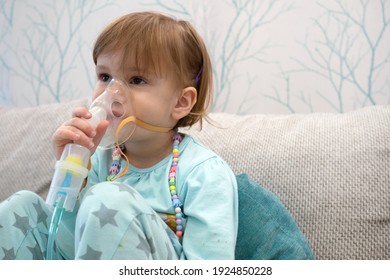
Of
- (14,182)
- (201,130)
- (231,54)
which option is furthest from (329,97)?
(14,182)

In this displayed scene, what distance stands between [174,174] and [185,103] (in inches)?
6.9

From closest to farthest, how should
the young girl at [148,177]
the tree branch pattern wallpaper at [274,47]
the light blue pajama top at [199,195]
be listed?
the young girl at [148,177] → the light blue pajama top at [199,195] → the tree branch pattern wallpaper at [274,47]

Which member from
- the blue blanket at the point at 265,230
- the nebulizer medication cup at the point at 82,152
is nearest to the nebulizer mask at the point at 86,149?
the nebulizer medication cup at the point at 82,152

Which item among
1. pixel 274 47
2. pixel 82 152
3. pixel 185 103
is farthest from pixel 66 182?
pixel 274 47

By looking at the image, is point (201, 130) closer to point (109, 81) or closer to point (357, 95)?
point (109, 81)

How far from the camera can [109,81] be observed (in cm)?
104

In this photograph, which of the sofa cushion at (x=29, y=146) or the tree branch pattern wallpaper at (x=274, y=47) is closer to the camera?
the sofa cushion at (x=29, y=146)

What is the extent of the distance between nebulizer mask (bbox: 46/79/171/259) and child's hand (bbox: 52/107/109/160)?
11 mm

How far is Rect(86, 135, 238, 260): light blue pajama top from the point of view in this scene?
3.02 feet

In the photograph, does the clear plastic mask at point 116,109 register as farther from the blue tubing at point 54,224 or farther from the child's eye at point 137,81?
the blue tubing at point 54,224

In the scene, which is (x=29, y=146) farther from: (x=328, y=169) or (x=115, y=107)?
(x=328, y=169)

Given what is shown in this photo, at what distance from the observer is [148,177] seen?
1076mm

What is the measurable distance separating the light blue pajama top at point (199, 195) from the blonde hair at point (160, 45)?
0.44 ft

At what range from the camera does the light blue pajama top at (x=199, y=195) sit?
919mm
